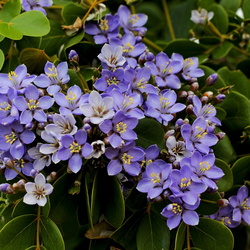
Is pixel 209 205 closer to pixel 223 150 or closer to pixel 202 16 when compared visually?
pixel 223 150

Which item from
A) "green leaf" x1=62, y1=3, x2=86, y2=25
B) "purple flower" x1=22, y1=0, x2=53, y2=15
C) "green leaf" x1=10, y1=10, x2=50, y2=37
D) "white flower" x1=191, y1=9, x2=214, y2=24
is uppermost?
"green leaf" x1=10, y1=10, x2=50, y2=37


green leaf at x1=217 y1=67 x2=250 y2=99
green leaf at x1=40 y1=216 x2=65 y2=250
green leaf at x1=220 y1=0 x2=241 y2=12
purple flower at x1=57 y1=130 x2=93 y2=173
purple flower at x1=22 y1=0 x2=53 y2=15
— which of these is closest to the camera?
purple flower at x1=57 y1=130 x2=93 y2=173

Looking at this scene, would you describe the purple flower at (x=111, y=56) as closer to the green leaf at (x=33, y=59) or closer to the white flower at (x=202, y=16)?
the green leaf at (x=33, y=59)

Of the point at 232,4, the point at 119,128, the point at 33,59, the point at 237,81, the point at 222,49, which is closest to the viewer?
the point at 119,128

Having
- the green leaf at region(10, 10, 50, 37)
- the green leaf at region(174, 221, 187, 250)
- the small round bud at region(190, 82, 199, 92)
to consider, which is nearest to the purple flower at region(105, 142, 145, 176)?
the green leaf at region(174, 221, 187, 250)

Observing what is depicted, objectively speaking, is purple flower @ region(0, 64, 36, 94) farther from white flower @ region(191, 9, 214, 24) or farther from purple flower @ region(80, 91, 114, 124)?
white flower @ region(191, 9, 214, 24)

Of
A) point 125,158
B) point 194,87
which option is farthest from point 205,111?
point 125,158
